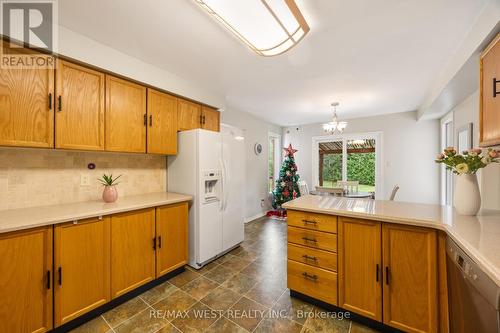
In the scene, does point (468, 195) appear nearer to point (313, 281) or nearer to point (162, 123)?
point (313, 281)

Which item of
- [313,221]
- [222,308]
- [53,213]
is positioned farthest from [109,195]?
[313,221]

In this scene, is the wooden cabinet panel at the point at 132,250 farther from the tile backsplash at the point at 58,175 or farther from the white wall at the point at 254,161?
the white wall at the point at 254,161

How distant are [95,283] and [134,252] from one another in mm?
355

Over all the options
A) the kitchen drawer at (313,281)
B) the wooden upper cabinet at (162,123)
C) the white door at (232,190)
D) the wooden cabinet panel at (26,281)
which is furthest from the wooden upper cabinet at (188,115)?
the kitchen drawer at (313,281)

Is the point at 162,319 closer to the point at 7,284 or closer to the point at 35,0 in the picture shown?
the point at 7,284

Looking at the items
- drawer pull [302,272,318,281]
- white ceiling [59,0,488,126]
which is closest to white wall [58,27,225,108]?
white ceiling [59,0,488,126]

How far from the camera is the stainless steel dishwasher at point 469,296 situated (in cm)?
79

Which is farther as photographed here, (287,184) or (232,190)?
(287,184)

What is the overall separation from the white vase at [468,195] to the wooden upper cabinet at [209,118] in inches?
112

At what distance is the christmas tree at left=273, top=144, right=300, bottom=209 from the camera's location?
16.5 ft

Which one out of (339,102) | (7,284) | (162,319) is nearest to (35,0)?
(7,284)

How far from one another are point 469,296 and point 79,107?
2.98 meters

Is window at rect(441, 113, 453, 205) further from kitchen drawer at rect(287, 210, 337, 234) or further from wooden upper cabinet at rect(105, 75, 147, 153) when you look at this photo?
wooden upper cabinet at rect(105, 75, 147, 153)

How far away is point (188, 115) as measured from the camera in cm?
285
